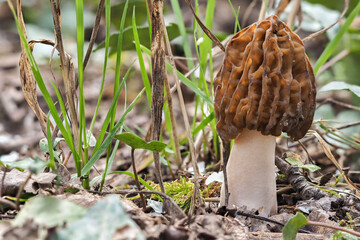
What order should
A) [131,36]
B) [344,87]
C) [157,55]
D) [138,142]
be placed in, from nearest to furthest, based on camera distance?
[138,142]
[157,55]
[344,87]
[131,36]

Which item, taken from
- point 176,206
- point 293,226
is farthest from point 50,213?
point 293,226

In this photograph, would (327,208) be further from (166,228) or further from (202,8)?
(202,8)

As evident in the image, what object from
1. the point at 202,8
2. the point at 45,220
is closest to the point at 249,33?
the point at 45,220

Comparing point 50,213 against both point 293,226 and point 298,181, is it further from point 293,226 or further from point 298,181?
point 298,181

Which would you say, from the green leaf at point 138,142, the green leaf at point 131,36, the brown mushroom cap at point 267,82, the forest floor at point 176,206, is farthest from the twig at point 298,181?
the green leaf at point 131,36

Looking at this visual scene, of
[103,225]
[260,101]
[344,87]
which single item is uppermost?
[344,87]

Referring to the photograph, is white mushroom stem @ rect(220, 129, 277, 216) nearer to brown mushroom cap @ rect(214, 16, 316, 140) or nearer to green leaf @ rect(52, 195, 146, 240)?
brown mushroom cap @ rect(214, 16, 316, 140)

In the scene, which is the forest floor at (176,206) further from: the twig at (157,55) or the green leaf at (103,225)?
the twig at (157,55)
